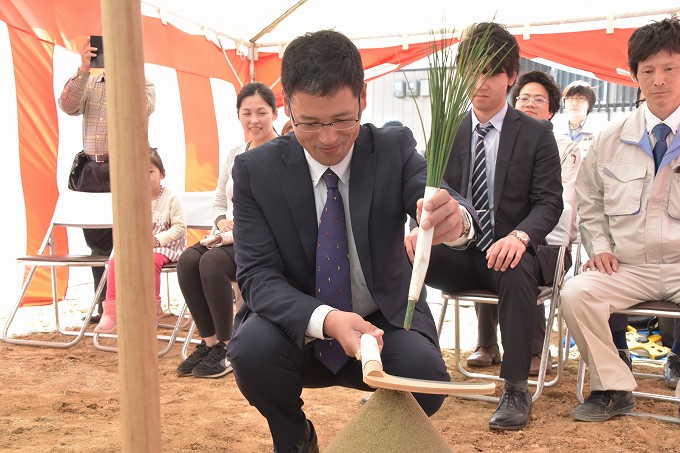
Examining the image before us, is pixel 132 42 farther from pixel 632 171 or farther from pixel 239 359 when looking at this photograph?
pixel 632 171

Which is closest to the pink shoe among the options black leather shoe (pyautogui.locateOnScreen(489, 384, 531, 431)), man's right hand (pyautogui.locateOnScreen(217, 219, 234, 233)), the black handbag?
man's right hand (pyautogui.locateOnScreen(217, 219, 234, 233))

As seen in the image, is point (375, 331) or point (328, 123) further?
point (328, 123)

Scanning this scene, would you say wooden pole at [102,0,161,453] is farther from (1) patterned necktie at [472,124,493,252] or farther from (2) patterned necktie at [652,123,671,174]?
(2) patterned necktie at [652,123,671,174]

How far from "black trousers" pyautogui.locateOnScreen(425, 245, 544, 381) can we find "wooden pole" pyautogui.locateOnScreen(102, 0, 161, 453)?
2.44 m

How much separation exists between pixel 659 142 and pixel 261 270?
2.15 metres

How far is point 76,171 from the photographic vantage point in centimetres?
514

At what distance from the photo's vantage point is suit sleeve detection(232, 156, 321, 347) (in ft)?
6.15

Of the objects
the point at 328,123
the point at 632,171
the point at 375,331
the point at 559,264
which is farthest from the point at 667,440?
the point at 328,123

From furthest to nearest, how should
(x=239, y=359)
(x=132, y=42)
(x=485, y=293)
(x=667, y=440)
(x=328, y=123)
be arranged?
(x=485, y=293), (x=667, y=440), (x=239, y=359), (x=328, y=123), (x=132, y=42)

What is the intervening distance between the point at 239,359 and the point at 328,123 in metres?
0.70

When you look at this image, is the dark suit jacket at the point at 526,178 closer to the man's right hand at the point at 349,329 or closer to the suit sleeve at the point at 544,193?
the suit sleeve at the point at 544,193

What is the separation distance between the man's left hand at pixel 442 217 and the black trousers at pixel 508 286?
144 centimetres

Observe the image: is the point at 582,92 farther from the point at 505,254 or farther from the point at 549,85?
the point at 505,254

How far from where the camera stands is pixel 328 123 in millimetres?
1774
